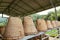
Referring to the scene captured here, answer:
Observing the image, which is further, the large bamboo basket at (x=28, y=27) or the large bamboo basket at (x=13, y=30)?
the large bamboo basket at (x=28, y=27)

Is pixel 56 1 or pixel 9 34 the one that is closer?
pixel 9 34

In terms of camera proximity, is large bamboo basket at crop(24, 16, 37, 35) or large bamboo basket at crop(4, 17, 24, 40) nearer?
large bamboo basket at crop(4, 17, 24, 40)

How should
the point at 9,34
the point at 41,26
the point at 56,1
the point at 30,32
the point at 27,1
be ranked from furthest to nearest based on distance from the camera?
the point at 56,1 < the point at 27,1 < the point at 41,26 < the point at 30,32 < the point at 9,34

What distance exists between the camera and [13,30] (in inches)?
55.4

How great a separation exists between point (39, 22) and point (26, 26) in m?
0.80

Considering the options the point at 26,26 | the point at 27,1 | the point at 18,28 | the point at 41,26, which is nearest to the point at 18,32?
the point at 18,28

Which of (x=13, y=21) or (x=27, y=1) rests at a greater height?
(x=27, y=1)

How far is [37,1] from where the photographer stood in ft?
23.5

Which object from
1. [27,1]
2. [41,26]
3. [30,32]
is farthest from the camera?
[27,1]

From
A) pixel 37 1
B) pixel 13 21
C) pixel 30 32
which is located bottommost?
pixel 30 32

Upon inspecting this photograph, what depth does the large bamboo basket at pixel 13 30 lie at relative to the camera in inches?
55.0

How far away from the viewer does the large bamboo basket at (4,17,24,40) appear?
4.58ft

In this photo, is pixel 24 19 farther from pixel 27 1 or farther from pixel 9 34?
pixel 27 1

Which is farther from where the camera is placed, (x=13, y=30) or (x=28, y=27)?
(x=28, y=27)
